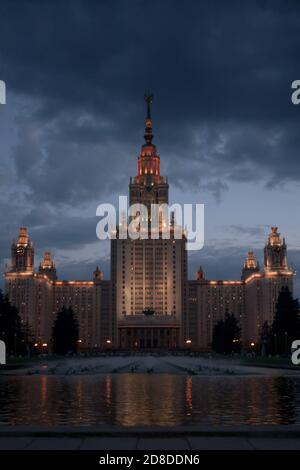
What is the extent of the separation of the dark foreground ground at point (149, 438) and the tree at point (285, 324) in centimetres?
10084

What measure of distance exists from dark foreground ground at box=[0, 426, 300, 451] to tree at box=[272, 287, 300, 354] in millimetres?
100845

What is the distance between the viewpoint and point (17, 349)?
12000cm

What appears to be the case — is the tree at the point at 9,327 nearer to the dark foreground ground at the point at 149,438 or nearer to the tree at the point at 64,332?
the tree at the point at 64,332

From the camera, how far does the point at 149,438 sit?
51.6ft

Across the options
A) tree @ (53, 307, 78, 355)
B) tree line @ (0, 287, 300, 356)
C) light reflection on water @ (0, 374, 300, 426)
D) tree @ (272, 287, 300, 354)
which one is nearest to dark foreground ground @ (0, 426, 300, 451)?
light reflection on water @ (0, 374, 300, 426)

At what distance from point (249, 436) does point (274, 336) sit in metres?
113

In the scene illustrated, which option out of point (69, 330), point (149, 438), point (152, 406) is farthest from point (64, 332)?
point (149, 438)

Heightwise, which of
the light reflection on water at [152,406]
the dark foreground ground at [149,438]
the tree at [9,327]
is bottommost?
the light reflection on water at [152,406]

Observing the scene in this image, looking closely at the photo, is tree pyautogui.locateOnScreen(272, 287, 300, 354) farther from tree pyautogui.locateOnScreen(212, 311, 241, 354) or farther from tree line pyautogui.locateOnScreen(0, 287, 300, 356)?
tree pyautogui.locateOnScreen(212, 311, 241, 354)

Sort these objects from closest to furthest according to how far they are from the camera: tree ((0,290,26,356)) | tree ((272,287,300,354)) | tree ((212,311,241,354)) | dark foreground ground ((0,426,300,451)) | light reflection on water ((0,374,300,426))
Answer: dark foreground ground ((0,426,300,451)) < light reflection on water ((0,374,300,426)) < tree ((0,290,26,356)) < tree ((272,287,300,354)) < tree ((212,311,241,354))

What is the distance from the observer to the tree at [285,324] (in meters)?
117

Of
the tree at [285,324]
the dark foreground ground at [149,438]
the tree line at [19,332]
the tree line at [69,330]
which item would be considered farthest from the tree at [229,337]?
the dark foreground ground at [149,438]

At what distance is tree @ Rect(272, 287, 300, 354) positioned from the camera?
117m
